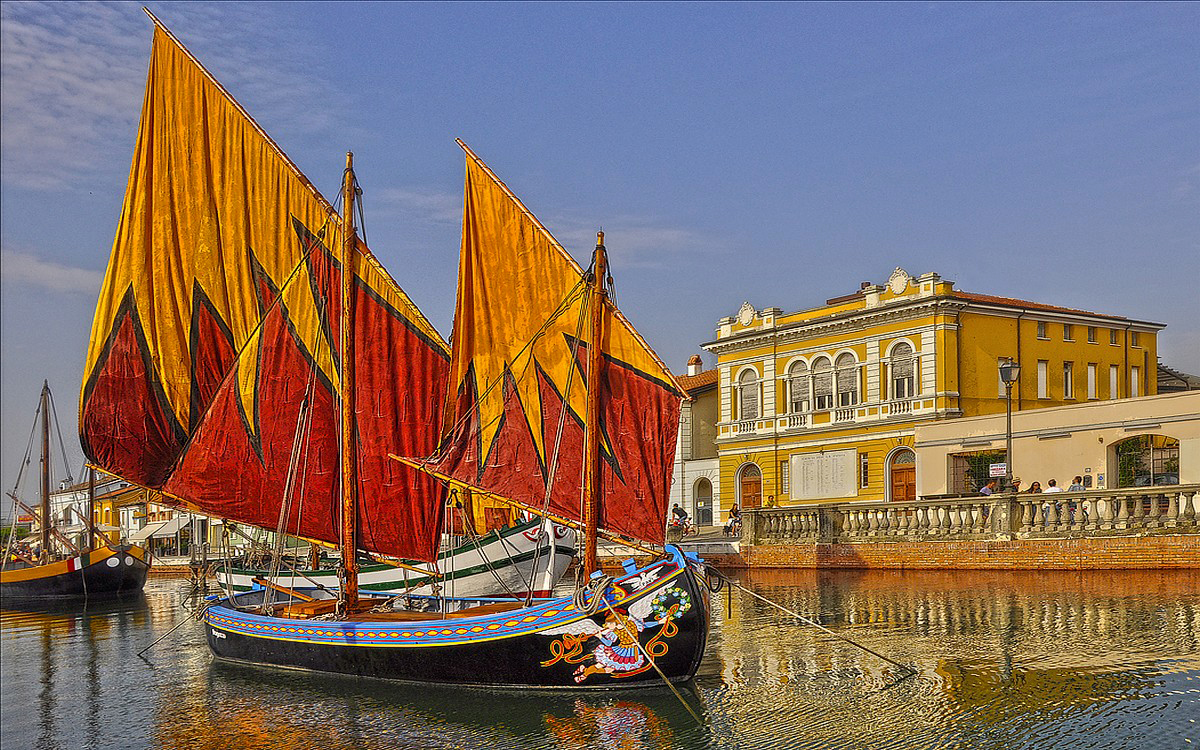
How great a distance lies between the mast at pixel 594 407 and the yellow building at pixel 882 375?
108 feet

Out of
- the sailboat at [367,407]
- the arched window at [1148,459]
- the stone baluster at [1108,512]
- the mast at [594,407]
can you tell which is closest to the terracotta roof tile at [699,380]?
the arched window at [1148,459]

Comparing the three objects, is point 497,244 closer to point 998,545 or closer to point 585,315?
point 585,315

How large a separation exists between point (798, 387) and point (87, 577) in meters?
30.2

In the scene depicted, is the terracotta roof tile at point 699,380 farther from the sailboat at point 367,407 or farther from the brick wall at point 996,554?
the sailboat at point 367,407

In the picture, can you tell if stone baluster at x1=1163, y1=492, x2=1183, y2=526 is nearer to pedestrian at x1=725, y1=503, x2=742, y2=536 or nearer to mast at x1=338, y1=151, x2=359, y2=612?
mast at x1=338, y1=151, x2=359, y2=612

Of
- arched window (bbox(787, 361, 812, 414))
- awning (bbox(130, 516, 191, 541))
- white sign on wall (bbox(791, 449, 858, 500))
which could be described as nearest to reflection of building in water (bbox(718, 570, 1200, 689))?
white sign on wall (bbox(791, 449, 858, 500))

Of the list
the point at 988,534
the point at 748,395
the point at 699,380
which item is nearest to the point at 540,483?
the point at 988,534

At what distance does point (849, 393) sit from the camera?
53.1m

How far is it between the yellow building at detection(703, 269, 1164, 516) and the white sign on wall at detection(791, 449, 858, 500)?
2.0 inches

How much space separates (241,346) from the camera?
25672 mm

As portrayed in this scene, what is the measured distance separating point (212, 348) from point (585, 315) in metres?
10.5

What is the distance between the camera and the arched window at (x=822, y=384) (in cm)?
5391

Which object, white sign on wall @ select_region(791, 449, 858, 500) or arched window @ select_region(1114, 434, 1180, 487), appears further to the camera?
white sign on wall @ select_region(791, 449, 858, 500)

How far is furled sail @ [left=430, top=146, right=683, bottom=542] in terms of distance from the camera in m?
18.5
